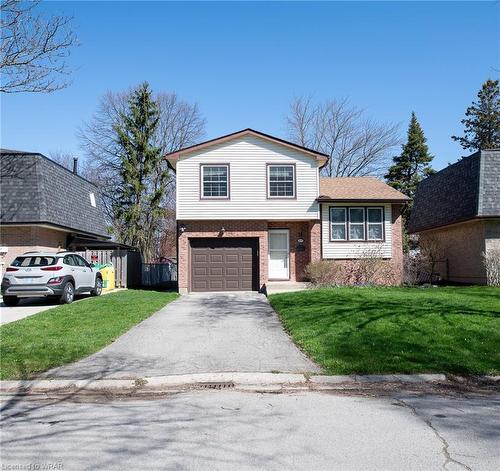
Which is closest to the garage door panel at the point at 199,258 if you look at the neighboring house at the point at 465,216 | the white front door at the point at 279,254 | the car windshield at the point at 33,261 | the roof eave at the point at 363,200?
the white front door at the point at 279,254

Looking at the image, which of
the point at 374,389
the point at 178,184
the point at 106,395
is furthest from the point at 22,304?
the point at 374,389

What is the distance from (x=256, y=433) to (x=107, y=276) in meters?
17.9

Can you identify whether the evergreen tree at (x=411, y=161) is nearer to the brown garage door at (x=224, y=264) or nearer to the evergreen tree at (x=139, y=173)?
the evergreen tree at (x=139, y=173)

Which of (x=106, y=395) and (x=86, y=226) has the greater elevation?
(x=86, y=226)

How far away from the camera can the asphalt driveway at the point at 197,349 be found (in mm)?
7664

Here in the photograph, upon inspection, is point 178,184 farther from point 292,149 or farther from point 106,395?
point 106,395

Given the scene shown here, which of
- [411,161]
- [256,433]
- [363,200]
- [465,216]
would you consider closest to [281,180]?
[363,200]

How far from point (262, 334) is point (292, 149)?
40.9 ft

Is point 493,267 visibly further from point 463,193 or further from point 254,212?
point 254,212

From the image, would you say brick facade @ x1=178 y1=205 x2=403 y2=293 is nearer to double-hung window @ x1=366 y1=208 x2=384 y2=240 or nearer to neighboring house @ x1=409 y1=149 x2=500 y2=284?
double-hung window @ x1=366 y1=208 x2=384 y2=240

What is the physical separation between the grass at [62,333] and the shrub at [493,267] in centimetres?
1402

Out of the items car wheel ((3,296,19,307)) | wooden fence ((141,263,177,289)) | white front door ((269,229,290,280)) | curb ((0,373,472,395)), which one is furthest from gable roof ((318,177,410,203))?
curb ((0,373,472,395))

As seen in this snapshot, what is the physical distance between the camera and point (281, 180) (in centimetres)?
2127

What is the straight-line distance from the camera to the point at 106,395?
6590mm
